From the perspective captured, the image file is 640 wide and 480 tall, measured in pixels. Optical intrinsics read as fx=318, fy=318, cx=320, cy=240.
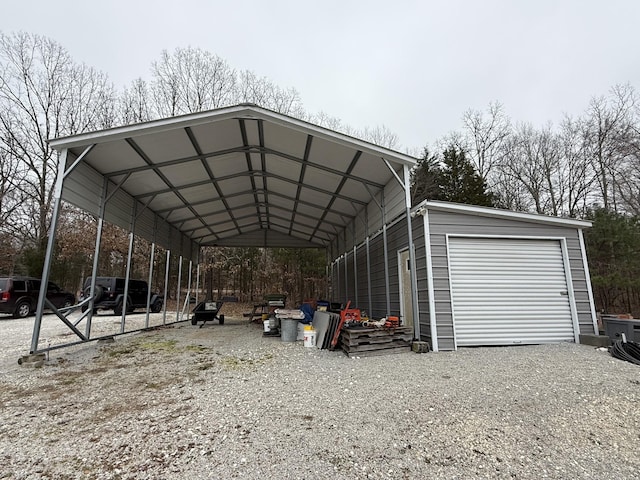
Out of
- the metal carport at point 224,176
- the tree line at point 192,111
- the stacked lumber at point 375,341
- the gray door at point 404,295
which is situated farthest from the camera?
the tree line at point 192,111

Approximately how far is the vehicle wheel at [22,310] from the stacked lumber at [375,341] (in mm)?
11357

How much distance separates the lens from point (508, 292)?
5.75m

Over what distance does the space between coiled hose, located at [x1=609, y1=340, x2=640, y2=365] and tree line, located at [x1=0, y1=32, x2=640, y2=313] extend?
10.3 m

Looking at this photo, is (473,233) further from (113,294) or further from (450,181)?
(113,294)

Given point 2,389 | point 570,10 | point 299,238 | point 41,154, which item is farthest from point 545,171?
point 41,154

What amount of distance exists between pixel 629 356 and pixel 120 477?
19.2 ft

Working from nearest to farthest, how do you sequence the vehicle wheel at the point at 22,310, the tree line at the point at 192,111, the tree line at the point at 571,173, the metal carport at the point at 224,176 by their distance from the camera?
the metal carport at the point at 224,176, the tree line at the point at 571,173, the vehicle wheel at the point at 22,310, the tree line at the point at 192,111

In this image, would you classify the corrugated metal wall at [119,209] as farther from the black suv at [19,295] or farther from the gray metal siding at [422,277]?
the gray metal siding at [422,277]

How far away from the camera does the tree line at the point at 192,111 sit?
1330 cm

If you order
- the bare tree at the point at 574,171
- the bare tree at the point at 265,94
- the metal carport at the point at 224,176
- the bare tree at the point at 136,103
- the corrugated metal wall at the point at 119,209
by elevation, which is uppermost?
the bare tree at the point at 265,94

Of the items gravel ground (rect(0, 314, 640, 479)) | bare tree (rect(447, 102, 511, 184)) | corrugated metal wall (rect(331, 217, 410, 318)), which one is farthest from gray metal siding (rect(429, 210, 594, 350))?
bare tree (rect(447, 102, 511, 184))

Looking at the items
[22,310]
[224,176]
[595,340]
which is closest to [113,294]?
[22,310]

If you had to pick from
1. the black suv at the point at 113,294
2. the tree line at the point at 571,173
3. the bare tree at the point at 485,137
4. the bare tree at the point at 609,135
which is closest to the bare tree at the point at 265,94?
the tree line at the point at 571,173

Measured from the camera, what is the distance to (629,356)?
429 cm
